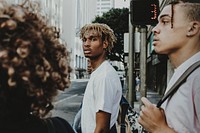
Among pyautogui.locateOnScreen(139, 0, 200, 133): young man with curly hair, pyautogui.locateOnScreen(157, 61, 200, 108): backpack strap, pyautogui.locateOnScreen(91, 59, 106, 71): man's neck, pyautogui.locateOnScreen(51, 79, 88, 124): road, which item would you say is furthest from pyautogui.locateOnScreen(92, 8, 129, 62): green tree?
pyautogui.locateOnScreen(157, 61, 200, 108): backpack strap

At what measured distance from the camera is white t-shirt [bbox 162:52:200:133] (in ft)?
6.06

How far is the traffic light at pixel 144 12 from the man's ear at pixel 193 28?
4331 mm

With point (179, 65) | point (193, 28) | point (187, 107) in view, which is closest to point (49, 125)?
point (187, 107)

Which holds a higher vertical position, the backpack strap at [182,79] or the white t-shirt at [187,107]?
the backpack strap at [182,79]

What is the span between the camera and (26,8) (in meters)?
1.63

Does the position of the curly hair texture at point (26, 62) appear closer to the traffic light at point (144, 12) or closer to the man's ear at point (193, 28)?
the man's ear at point (193, 28)

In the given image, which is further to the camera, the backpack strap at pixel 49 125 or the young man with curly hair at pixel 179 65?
the young man with curly hair at pixel 179 65

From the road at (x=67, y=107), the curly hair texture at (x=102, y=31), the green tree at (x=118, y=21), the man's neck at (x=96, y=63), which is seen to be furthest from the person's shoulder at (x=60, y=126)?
the green tree at (x=118, y=21)

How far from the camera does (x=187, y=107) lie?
185cm

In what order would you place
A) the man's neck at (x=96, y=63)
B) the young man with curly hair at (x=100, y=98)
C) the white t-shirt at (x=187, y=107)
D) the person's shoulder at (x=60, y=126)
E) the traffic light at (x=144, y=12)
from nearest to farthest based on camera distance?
1. the person's shoulder at (x=60, y=126)
2. the white t-shirt at (x=187, y=107)
3. the young man with curly hair at (x=100, y=98)
4. the man's neck at (x=96, y=63)
5. the traffic light at (x=144, y=12)

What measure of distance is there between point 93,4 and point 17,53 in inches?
4958

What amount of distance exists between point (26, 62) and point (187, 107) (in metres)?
0.78

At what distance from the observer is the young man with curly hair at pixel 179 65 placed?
185 centimetres

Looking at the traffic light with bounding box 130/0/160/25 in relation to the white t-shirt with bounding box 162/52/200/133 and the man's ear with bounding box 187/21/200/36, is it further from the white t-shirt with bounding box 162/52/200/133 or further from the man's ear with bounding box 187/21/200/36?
the white t-shirt with bounding box 162/52/200/133
